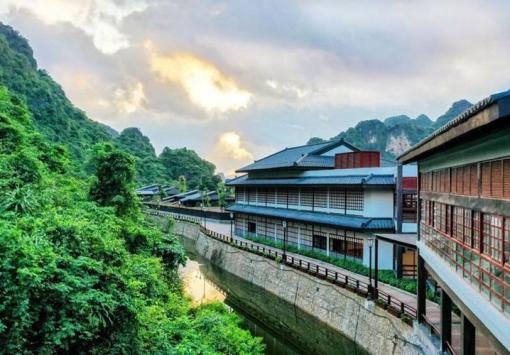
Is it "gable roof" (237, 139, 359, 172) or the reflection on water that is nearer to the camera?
Answer: the reflection on water

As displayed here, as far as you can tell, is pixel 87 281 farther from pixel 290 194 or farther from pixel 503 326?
pixel 290 194

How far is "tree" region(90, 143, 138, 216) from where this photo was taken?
23125 mm

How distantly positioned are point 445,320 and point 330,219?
16.4 m

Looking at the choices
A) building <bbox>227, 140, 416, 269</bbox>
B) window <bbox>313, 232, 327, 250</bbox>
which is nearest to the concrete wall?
building <bbox>227, 140, 416, 269</bbox>

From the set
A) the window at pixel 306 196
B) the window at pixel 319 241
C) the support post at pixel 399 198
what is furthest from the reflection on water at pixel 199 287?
the support post at pixel 399 198

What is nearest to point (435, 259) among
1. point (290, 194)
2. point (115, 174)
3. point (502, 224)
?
point (502, 224)

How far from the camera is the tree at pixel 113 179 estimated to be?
75.9 ft

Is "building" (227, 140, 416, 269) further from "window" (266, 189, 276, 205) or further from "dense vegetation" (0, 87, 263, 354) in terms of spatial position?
"dense vegetation" (0, 87, 263, 354)

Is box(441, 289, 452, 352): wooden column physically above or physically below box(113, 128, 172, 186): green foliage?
below

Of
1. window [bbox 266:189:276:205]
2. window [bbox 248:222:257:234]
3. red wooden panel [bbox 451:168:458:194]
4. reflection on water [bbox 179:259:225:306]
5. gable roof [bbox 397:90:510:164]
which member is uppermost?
gable roof [bbox 397:90:510:164]

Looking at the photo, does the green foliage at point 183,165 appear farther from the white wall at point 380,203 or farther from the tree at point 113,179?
the white wall at point 380,203

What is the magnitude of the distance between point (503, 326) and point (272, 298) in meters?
20.1

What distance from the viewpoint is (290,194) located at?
1417 inches

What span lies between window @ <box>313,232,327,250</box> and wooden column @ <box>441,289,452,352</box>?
1841 centimetres
